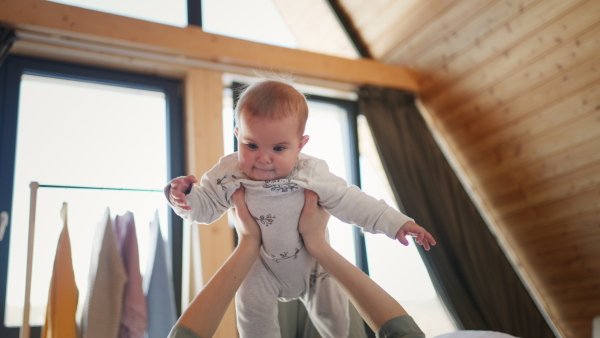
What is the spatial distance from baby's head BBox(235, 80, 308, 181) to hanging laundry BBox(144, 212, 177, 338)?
98cm

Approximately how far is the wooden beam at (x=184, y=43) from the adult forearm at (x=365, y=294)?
5.76 ft

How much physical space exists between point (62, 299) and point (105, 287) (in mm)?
161

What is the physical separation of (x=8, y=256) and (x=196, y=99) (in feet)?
3.67

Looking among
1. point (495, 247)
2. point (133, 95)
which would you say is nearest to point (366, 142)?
point (495, 247)

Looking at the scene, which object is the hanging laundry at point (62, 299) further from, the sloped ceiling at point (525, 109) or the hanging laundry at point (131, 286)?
the sloped ceiling at point (525, 109)

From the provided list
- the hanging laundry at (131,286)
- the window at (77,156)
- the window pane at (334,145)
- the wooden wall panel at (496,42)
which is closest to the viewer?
the hanging laundry at (131,286)

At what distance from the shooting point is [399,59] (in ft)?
11.6

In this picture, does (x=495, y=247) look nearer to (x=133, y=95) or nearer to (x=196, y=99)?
(x=196, y=99)

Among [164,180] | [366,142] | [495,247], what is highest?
[366,142]

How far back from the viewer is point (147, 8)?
2945 millimetres

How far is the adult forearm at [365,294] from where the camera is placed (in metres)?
1.31

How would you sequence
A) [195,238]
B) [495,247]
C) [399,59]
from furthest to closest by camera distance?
[399,59]
[495,247]
[195,238]

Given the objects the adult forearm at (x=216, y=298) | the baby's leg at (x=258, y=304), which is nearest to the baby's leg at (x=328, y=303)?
the baby's leg at (x=258, y=304)

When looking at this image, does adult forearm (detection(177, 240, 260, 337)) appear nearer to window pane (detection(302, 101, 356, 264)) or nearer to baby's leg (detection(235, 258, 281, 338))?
baby's leg (detection(235, 258, 281, 338))
